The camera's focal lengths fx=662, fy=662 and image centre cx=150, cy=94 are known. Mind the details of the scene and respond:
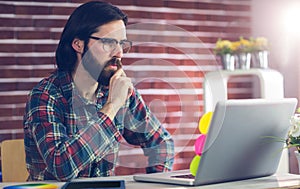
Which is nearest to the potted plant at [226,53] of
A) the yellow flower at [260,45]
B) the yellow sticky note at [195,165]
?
the yellow flower at [260,45]

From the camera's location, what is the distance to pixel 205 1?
17.2 feet

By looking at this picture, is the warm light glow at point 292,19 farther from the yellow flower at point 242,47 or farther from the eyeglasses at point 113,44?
the eyeglasses at point 113,44

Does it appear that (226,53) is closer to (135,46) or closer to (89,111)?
(135,46)

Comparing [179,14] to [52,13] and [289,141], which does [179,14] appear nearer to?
Result: [52,13]

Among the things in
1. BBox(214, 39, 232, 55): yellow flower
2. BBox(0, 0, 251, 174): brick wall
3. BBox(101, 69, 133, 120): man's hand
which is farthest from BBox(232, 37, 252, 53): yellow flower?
BBox(101, 69, 133, 120): man's hand

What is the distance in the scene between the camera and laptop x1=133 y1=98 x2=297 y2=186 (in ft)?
6.39

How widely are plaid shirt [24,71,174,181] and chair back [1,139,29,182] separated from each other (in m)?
0.24

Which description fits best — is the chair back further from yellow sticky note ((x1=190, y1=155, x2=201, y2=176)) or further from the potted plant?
the potted plant

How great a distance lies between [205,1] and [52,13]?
1310 mm

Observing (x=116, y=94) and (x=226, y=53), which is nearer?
(x=116, y=94)

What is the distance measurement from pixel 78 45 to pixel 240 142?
33.1 inches

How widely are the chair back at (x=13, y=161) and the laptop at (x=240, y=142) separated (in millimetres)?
719

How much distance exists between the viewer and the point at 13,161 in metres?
2.68

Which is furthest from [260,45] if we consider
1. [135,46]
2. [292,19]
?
[135,46]
